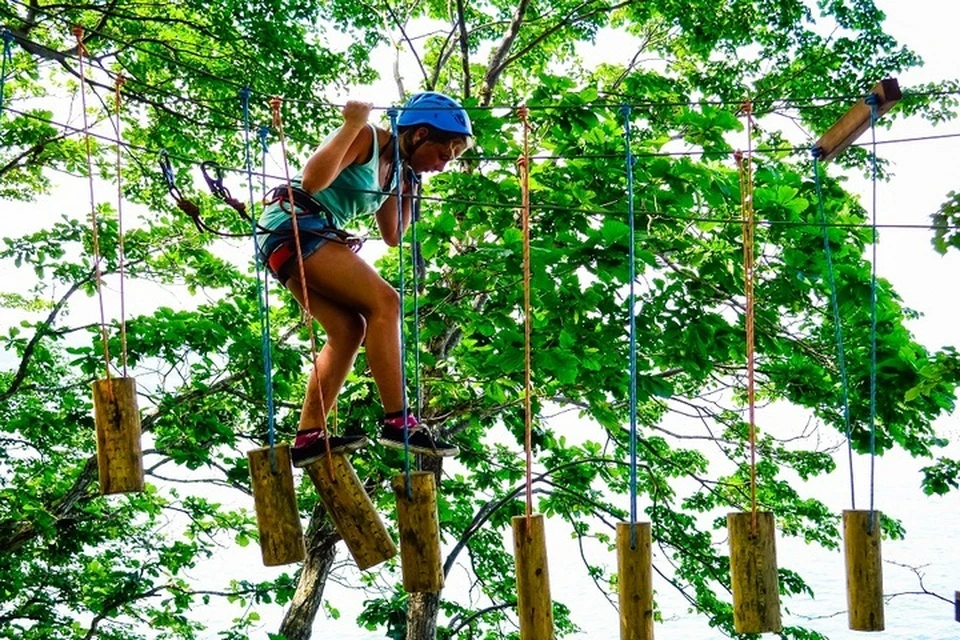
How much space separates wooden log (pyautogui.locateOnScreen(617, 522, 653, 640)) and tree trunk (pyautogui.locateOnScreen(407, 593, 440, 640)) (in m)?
4.53

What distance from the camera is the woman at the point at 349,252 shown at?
254cm

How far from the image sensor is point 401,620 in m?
7.18

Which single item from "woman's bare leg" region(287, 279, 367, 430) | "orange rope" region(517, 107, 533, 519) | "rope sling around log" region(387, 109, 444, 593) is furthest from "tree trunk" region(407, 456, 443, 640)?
"rope sling around log" region(387, 109, 444, 593)

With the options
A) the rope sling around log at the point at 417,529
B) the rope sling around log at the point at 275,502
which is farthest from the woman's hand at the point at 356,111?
the rope sling around log at the point at 275,502

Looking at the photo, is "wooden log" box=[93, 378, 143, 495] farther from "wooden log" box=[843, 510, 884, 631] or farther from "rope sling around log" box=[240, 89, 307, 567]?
"wooden log" box=[843, 510, 884, 631]

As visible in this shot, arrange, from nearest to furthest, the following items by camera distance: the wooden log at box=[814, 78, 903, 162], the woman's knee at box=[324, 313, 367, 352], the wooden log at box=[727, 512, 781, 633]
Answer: the wooden log at box=[727, 512, 781, 633] → the woman's knee at box=[324, 313, 367, 352] → the wooden log at box=[814, 78, 903, 162]

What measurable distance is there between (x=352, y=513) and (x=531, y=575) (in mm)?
458

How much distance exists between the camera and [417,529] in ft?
8.11

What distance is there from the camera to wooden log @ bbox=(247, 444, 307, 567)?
8.20ft

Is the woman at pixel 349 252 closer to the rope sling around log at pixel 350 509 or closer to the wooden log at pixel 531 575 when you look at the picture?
the rope sling around log at pixel 350 509

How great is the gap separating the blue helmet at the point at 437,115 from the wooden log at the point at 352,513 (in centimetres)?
89

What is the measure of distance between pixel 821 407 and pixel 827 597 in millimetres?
25974

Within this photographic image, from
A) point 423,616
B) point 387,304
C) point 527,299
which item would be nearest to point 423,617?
point 423,616

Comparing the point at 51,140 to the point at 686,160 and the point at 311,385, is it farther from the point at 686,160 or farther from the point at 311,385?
the point at 311,385
